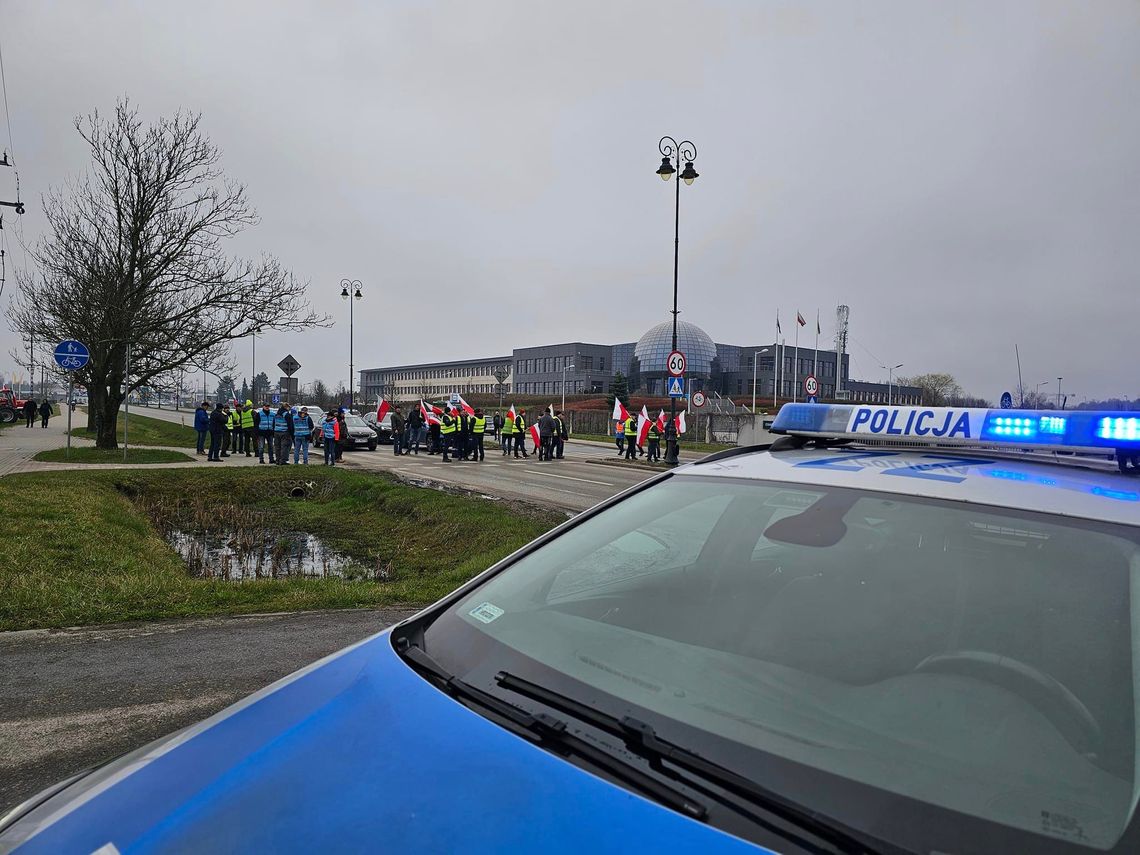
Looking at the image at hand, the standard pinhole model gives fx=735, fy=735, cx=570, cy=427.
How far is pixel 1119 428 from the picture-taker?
2.06 m

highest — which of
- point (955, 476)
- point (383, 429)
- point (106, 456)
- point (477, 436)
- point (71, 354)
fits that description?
point (71, 354)

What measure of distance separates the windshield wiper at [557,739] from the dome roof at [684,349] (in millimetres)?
90433

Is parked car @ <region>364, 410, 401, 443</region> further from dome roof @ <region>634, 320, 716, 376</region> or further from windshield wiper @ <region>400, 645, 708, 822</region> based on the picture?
dome roof @ <region>634, 320, 716, 376</region>

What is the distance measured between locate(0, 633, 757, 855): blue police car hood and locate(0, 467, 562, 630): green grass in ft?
15.0

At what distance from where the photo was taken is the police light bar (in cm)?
210

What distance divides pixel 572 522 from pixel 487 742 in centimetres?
113

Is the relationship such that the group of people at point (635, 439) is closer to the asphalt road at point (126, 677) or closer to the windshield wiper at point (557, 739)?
the asphalt road at point (126, 677)

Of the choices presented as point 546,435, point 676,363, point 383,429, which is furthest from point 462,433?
point 383,429

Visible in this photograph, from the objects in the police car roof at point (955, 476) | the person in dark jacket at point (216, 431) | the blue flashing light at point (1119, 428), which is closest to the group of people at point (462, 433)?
the person in dark jacket at point (216, 431)

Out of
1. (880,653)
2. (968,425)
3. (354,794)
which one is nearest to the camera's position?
(354,794)

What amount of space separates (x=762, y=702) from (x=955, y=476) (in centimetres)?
93

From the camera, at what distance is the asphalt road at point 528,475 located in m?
15.5

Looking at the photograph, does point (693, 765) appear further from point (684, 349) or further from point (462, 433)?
point (684, 349)

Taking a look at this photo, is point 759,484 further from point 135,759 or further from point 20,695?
point 20,695
